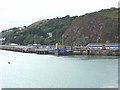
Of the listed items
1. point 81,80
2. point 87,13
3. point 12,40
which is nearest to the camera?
point 81,80

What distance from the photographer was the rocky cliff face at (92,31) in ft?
244

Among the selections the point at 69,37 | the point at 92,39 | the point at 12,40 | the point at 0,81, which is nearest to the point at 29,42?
the point at 12,40

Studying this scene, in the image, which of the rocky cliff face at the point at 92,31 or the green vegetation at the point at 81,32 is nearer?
the rocky cliff face at the point at 92,31

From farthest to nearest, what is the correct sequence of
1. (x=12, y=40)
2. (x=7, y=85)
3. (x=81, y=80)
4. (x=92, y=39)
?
1. (x=12, y=40)
2. (x=92, y=39)
3. (x=81, y=80)
4. (x=7, y=85)

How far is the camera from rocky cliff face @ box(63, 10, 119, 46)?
244ft

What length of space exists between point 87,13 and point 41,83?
72.0m

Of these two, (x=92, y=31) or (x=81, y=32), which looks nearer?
(x=92, y=31)

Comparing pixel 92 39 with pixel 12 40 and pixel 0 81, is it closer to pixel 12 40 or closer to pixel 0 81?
pixel 12 40

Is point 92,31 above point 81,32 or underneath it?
above

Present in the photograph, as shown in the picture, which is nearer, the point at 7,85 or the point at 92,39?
the point at 7,85

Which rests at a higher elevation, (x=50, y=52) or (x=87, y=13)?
(x=87, y=13)

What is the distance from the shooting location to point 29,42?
96562mm

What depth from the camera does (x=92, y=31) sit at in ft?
261

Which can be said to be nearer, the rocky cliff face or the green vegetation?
the rocky cliff face
